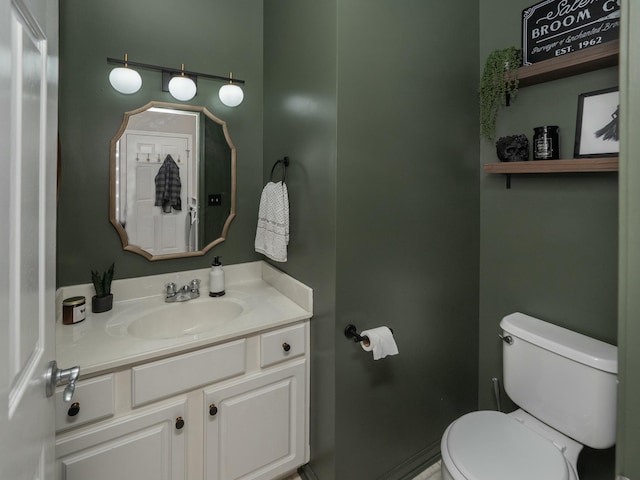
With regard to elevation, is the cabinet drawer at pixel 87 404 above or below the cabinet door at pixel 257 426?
above

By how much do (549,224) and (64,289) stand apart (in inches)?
90.6

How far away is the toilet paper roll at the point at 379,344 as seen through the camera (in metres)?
1.33

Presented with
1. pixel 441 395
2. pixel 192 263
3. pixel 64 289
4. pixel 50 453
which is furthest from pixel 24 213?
pixel 441 395

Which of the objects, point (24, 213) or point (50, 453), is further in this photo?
point (50, 453)

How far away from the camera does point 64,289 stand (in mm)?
1523

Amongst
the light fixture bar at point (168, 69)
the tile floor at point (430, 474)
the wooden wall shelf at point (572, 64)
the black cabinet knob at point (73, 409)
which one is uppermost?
the light fixture bar at point (168, 69)

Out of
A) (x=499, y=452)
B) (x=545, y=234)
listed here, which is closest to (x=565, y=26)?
(x=545, y=234)

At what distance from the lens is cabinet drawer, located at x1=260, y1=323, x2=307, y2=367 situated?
142 cm

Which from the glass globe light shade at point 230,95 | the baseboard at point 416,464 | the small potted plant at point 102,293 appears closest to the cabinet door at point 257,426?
the baseboard at point 416,464

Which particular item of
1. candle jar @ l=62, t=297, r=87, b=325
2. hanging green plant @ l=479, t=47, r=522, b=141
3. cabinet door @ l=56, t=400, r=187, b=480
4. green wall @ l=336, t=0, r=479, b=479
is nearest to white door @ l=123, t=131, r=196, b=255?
candle jar @ l=62, t=297, r=87, b=325

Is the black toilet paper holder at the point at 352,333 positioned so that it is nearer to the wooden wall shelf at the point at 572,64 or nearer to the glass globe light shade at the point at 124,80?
the wooden wall shelf at the point at 572,64

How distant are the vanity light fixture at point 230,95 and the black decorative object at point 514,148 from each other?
1.41m

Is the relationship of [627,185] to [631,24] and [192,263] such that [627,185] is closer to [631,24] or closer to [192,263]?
[631,24]

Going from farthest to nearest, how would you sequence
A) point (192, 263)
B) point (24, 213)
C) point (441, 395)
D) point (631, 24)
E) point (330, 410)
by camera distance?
point (192, 263) < point (441, 395) < point (330, 410) < point (631, 24) < point (24, 213)
